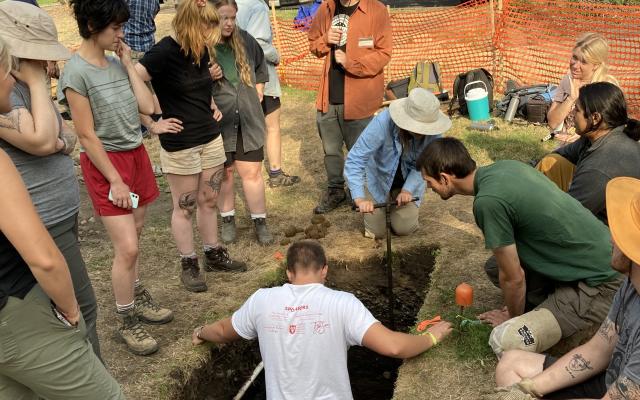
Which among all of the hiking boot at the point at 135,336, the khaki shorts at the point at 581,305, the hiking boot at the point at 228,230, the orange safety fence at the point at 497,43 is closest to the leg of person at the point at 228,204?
the hiking boot at the point at 228,230

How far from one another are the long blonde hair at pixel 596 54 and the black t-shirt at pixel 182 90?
345cm

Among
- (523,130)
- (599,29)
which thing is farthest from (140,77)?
(599,29)

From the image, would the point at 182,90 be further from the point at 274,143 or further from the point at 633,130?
the point at 633,130

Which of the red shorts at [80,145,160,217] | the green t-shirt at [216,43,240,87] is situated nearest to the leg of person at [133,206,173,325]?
the red shorts at [80,145,160,217]

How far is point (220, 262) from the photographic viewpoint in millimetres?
5203

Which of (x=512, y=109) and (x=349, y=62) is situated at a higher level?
(x=349, y=62)

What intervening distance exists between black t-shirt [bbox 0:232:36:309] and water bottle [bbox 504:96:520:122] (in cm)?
712

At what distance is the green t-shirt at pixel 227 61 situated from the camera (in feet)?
16.3

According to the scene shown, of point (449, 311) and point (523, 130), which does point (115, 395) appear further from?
point (523, 130)

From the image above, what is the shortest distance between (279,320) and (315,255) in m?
0.37

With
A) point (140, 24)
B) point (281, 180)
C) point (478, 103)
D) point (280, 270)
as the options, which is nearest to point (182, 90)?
point (280, 270)

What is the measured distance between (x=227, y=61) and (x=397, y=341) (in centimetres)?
288

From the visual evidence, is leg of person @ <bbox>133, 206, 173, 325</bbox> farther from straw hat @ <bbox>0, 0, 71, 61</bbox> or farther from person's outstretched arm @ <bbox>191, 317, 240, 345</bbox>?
straw hat @ <bbox>0, 0, 71, 61</bbox>

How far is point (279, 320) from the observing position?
118 inches
